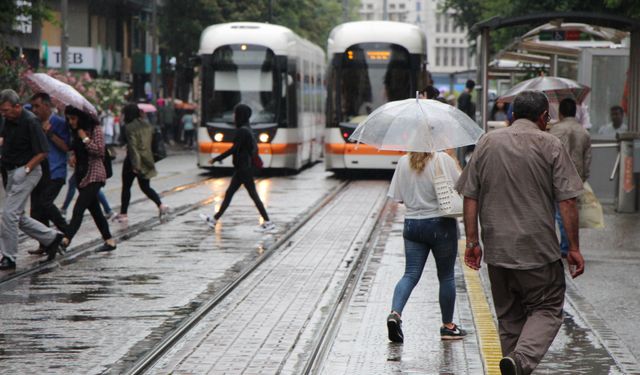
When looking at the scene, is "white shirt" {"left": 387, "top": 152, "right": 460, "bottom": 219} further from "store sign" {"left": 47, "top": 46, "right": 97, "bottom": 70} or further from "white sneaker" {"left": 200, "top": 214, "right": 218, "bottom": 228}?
"store sign" {"left": 47, "top": 46, "right": 97, "bottom": 70}

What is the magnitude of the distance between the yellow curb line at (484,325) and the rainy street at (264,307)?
2 centimetres

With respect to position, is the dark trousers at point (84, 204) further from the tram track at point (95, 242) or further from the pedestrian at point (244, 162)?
the pedestrian at point (244, 162)

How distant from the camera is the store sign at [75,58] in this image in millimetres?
44094

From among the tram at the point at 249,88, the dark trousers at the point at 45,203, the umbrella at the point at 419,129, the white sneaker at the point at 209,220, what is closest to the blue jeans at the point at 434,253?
the umbrella at the point at 419,129

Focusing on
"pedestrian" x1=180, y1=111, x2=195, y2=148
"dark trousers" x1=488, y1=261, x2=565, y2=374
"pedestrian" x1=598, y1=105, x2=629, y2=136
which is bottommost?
"pedestrian" x1=180, y1=111, x2=195, y2=148

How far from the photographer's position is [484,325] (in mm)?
9609

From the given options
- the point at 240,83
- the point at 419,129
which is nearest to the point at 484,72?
the point at 419,129

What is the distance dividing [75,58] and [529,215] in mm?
39228

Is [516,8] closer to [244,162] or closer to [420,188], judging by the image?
[244,162]

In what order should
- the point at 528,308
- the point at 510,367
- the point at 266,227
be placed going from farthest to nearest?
the point at 266,227, the point at 528,308, the point at 510,367

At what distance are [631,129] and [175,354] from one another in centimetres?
1274

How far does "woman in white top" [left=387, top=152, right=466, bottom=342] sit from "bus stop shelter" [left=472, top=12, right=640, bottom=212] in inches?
332

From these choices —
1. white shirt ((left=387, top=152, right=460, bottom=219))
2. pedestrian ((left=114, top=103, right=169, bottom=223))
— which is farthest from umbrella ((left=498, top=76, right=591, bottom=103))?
white shirt ((left=387, top=152, right=460, bottom=219))

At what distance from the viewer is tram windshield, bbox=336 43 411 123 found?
2806 cm
